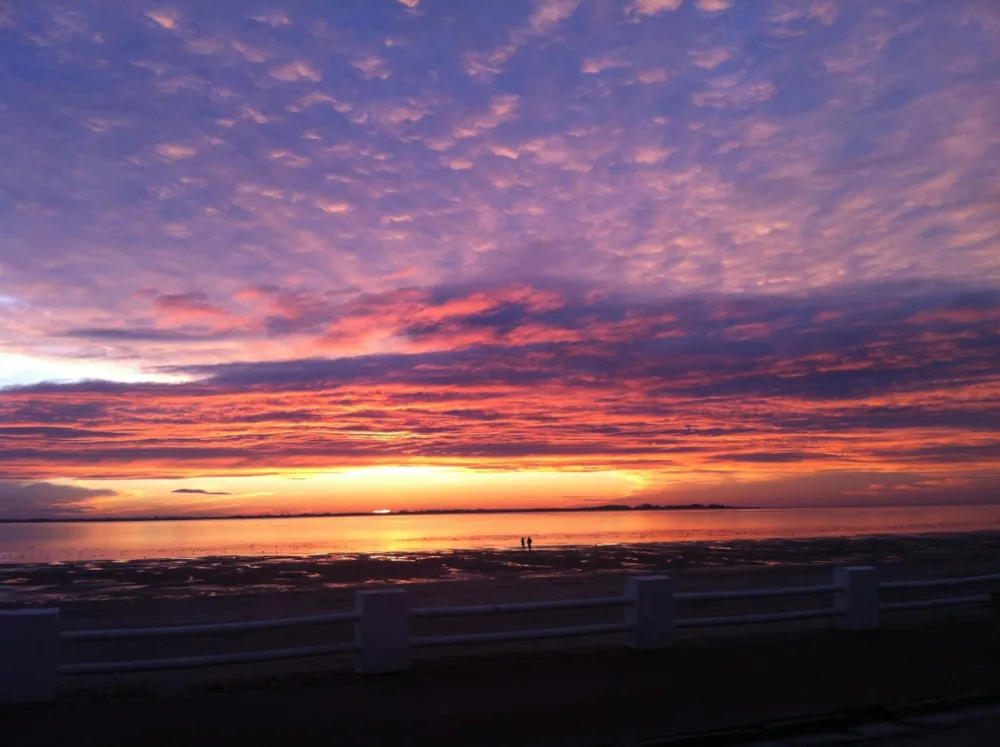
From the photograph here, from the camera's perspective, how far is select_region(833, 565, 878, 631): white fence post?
43.7 ft

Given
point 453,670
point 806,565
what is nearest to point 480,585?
point 806,565

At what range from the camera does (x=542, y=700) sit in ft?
29.3

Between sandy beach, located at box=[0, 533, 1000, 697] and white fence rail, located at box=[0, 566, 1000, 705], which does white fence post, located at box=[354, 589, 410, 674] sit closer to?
white fence rail, located at box=[0, 566, 1000, 705]

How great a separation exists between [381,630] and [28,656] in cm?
357

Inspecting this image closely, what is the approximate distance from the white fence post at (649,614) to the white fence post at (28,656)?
683 cm

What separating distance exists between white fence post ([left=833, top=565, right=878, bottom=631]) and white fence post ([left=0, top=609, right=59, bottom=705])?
10536mm

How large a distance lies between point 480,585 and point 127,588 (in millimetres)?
15340

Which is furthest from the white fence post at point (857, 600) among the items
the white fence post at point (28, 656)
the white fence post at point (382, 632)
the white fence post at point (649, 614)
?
the white fence post at point (28, 656)

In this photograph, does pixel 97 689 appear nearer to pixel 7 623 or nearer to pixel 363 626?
pixel 7 623

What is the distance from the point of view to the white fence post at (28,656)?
28.1ft

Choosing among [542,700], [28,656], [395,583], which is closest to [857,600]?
[542,700]

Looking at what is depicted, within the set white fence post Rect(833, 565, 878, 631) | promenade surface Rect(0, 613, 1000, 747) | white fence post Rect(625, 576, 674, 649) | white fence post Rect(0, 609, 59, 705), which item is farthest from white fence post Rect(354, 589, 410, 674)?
white fence post Rect(833, 565, 878, 631)

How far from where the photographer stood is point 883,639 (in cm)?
1276

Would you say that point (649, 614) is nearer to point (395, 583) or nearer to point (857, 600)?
point (857, 600)
